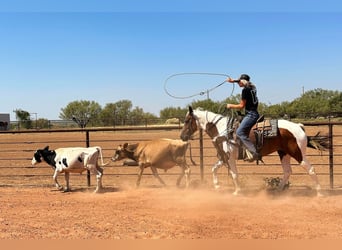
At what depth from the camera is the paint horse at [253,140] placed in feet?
24.0

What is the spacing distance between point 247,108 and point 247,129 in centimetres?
42

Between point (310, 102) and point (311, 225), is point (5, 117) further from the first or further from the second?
point (311, 225)

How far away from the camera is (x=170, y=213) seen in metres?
6.04

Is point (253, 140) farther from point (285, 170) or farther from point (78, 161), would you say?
point (78, 161)

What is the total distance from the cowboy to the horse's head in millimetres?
1085

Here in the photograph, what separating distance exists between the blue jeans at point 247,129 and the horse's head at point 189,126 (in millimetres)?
1105

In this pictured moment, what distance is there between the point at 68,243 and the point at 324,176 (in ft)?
24.9

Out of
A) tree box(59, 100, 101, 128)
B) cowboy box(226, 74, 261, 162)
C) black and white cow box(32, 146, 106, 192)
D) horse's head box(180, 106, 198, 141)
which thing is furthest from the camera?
tree box(59, 100, 101, 128)

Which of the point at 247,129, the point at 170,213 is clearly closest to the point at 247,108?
the point at 247,129

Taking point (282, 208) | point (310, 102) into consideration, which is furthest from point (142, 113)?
point (282, 208)

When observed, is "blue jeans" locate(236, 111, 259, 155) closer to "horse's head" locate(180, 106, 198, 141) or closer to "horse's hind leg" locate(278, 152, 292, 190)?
"horse's hind leg" locate(278, 152, 292, 190)

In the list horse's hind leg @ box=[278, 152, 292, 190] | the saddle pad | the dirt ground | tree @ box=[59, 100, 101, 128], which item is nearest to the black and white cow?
the dirt ground

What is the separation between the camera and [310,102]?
56.6 metres

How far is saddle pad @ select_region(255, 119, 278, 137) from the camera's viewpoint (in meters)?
7.32
